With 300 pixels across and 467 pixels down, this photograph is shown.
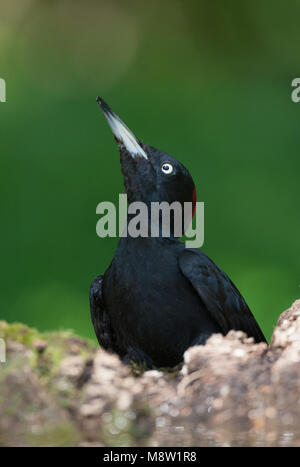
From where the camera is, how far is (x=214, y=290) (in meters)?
3.99

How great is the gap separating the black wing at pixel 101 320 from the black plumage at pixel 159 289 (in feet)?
0.29

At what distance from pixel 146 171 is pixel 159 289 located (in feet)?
2.56

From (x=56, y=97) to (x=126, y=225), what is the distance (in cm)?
424

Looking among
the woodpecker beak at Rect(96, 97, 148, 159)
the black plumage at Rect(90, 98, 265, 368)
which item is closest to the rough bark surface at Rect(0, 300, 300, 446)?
the black plumage at Rect(90, 98, 265, 368)

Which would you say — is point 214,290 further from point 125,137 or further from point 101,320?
point 125,137

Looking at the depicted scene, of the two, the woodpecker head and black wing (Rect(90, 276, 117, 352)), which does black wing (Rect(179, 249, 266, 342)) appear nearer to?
the woodpecker head

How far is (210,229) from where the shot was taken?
6.98 m

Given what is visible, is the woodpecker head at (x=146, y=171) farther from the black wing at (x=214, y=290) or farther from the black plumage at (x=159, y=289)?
the black wing at (x=214, y=290)

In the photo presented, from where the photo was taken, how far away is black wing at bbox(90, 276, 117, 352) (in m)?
4.34

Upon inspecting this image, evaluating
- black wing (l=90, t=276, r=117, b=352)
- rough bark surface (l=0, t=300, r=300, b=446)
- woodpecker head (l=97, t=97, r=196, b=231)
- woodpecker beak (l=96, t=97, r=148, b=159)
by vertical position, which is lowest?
rough bark surface (l=0, t=300, r=300, b=446)

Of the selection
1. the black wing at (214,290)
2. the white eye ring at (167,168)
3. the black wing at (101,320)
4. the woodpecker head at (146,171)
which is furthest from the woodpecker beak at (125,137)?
the black wing at (101,320)

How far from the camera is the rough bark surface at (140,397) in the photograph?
2.54m

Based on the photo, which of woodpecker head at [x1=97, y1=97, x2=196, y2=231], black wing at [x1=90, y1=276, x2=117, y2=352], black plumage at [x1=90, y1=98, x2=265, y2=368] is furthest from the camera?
black wing at [x1=90, y1=276, x2=117, y2=352]

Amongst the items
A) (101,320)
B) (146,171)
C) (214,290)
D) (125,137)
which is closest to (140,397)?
(214,290)
